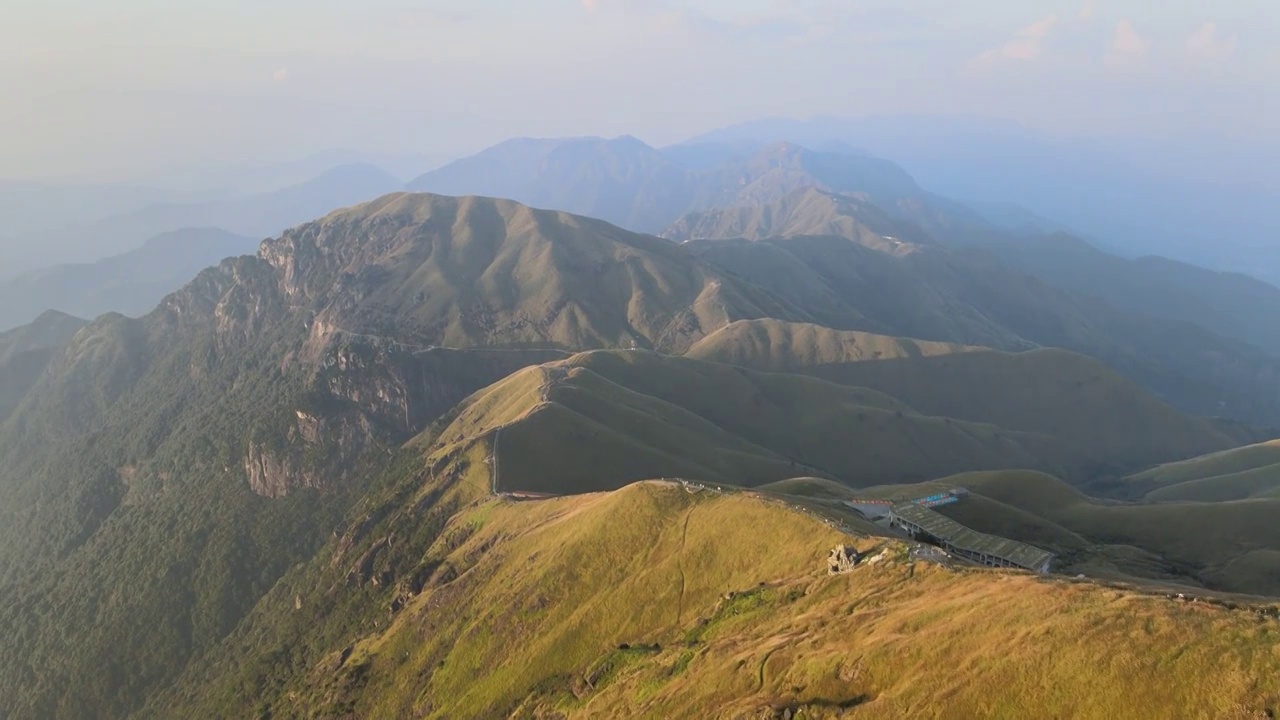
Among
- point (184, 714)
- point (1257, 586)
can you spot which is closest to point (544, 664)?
point (1257, 586)

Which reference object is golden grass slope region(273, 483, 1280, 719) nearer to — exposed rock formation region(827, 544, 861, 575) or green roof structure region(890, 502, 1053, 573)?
exposed rock formation region(827, 544, 861, 575)

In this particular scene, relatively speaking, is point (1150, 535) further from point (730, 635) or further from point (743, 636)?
point (743, 636)

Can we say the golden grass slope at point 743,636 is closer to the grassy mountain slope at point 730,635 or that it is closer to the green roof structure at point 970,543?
the grassy mountain slope at point 730,635

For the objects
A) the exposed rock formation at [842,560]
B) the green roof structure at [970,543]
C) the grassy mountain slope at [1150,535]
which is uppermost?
the exposed rock formation at [842,560]

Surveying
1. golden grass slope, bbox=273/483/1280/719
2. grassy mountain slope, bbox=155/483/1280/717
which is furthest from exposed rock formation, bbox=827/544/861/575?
grassy mountain slope, bbox=155/483/1280/717

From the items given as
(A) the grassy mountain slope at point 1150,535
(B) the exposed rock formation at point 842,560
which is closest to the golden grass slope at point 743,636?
(B) the exposed rock formation at point 842,560
